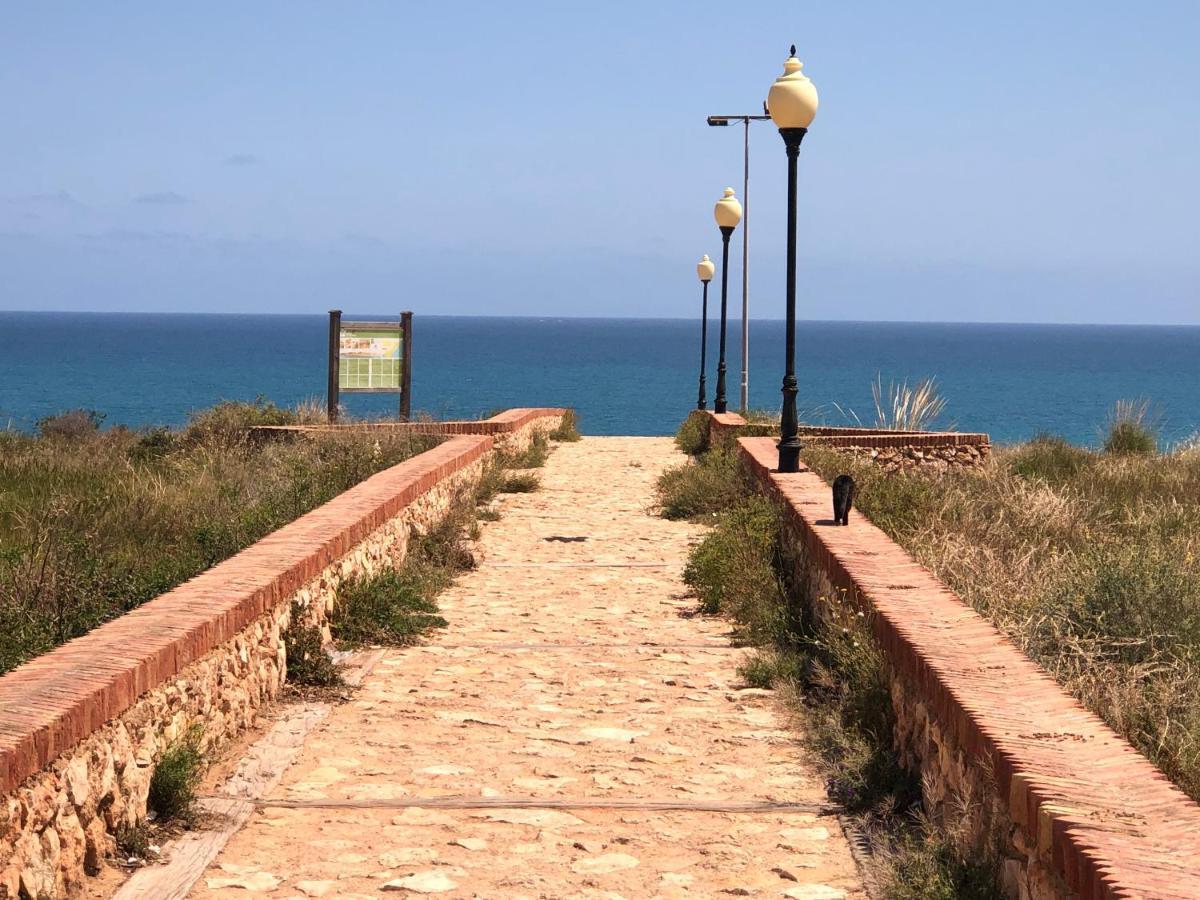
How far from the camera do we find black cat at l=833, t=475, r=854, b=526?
888 centimetres

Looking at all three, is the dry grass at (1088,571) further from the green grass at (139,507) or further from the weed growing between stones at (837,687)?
the green grass at (139,507)

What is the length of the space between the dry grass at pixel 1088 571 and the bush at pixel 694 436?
7.51 metres

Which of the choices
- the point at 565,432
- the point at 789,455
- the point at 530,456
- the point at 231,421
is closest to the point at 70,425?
the point at 565,432

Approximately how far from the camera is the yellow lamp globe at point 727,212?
24844 millimetres

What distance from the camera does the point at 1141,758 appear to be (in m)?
4.34

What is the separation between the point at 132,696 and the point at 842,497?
5057 mm

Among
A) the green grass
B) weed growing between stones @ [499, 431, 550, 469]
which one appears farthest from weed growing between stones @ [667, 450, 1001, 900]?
weed growing between stones @ [499, 431, 550, 469]

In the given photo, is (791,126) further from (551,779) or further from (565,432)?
(565,432)

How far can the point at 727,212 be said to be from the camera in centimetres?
2488

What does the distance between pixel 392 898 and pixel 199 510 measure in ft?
23.6

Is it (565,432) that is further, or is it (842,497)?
(565,432)

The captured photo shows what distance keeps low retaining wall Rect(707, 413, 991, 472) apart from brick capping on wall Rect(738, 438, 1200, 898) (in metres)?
9.69

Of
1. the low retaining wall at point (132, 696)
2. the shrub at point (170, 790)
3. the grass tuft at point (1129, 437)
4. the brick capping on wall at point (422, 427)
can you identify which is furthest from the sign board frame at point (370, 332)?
the shrub at point (170, 790)

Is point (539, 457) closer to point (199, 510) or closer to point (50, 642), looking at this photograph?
point (199, 510)
